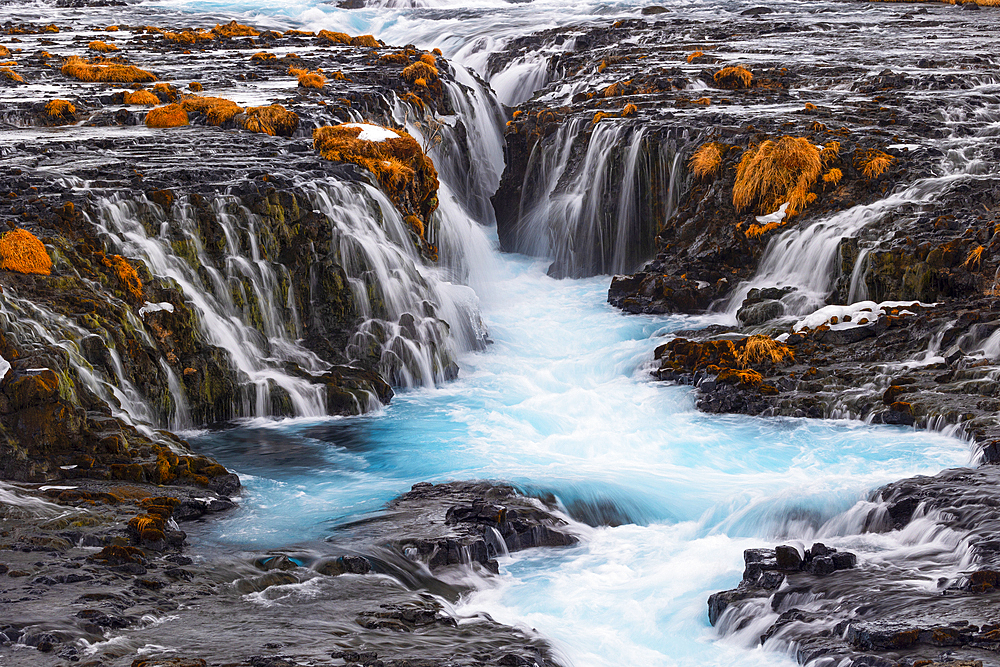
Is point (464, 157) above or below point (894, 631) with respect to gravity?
above

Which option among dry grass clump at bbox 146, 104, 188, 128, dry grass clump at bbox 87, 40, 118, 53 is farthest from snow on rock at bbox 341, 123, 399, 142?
dry grass clump at bbox 87, 40, 118, 53

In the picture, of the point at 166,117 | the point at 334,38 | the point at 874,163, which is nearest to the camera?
the point at 874,163

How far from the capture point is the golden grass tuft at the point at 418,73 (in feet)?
99.1

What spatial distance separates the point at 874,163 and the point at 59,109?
19180 mm

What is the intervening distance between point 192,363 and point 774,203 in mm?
13075

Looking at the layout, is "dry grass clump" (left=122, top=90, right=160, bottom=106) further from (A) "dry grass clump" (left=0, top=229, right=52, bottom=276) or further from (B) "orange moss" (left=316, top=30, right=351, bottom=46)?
(B) "orange moss" (left=316, top=30, right=351, bottom=46)

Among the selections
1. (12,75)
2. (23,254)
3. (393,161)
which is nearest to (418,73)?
(393,161)

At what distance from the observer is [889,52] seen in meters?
33.6

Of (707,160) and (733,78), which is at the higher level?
(733,78)

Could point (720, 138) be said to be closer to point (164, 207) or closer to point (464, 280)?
point (464, 280)

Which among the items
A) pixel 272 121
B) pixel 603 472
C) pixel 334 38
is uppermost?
pixel 334 38

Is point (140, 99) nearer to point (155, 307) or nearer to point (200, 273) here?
point (200, 273)

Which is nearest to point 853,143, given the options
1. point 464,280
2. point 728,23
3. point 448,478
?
point 464,280

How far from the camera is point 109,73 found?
29.6 metres
